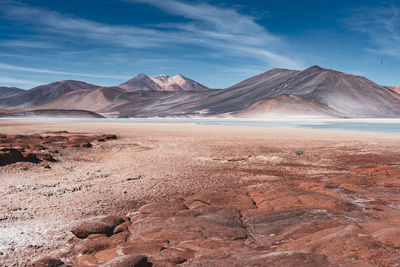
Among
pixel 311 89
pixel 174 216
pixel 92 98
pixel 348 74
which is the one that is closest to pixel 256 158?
pixel 174 216

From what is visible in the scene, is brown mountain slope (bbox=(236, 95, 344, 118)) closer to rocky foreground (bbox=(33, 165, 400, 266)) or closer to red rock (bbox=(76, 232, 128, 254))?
rocky foreground (bbox=(33, 165, 400, 266))

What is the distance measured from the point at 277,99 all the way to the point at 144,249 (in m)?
102

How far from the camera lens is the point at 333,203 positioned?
572 cm

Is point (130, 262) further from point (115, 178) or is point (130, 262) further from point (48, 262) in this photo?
point (115, 178)

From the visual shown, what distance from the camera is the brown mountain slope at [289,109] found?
93.8 m

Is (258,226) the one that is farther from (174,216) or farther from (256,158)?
(256,158)

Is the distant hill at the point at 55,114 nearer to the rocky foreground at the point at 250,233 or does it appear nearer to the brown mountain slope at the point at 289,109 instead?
the brown mountain slope at the point at 289,109

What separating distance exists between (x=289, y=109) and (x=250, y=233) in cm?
9495

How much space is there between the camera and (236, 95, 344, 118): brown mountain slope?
308ft

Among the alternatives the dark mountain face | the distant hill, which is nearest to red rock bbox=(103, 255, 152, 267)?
the distant hill

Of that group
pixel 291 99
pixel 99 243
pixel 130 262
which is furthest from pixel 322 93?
pixel 130 262

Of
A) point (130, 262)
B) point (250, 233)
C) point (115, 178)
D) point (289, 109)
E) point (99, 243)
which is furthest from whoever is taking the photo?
point (289, 109)

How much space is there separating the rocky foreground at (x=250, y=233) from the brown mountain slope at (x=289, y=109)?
88.9 meters

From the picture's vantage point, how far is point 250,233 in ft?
14.8
